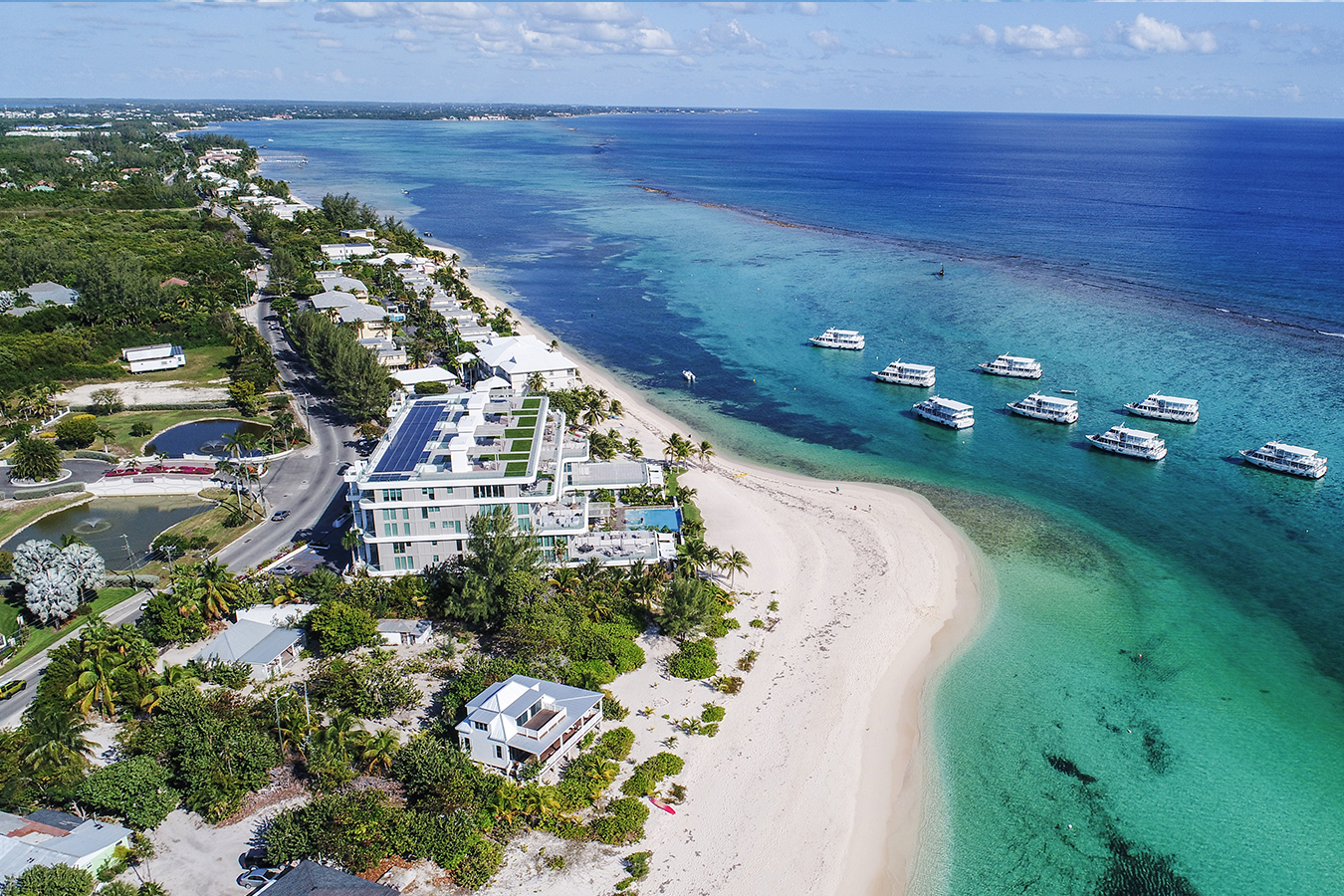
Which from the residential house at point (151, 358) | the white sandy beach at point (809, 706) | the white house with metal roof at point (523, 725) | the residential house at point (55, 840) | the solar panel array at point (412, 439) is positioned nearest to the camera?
the residential house at point (55, 840)

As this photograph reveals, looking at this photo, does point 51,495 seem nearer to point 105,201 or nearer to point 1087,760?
point 1087,760

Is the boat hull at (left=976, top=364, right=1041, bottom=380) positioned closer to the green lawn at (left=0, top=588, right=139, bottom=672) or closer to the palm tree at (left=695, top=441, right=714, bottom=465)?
the palm tree at (left=695, top=441, right=714, bottom=465)

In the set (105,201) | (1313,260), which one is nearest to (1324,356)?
(1313,260)

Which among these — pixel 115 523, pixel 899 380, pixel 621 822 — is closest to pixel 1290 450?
pixel 899 380

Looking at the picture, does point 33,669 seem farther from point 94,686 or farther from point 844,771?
point 844,771

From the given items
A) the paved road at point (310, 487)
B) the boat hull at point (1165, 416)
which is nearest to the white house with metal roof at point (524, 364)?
the paved road at point (310, 487)

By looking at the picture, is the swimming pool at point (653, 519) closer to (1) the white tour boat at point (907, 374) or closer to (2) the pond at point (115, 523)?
(2) the pond at point (115, 523)

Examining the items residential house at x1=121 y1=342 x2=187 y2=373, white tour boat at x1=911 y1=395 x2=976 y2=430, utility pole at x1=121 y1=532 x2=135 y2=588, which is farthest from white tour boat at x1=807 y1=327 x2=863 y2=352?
residential house at x1=121 y1=342 x2=187 y2=373
